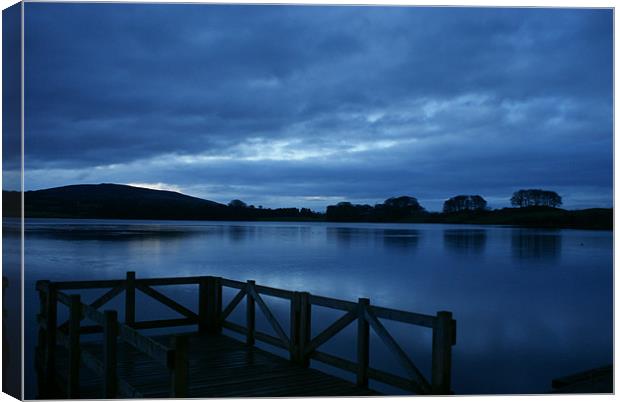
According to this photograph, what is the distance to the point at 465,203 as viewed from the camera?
5294 cm

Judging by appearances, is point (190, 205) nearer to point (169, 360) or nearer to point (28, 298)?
point (28, 298)

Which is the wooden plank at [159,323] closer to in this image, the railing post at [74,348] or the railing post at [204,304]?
the railing post at [204,304]

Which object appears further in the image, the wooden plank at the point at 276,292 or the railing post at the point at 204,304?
the railing post at the point at 204,304

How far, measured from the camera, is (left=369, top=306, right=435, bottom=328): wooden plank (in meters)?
4.77

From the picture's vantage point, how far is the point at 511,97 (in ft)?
135

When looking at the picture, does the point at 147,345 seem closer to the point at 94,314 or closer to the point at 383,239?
the point at 94,314

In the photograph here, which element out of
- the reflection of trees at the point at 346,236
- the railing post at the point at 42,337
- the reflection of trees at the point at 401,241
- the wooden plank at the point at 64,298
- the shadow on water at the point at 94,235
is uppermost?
the wooden plank at the point at 64,298

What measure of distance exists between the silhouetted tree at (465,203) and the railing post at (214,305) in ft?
149

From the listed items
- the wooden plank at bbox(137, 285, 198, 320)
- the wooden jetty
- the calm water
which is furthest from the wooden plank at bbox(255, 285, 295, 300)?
the calm water

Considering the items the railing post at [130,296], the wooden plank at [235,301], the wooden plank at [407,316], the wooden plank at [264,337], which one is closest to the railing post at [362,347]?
the wooden plank at [407,316]

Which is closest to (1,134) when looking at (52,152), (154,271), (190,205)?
(154,271)

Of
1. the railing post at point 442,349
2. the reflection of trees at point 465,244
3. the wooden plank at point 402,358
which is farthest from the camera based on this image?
the reflection of trees at point 465,244

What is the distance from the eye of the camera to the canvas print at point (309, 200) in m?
5.54

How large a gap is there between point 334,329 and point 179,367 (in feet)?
7.37
